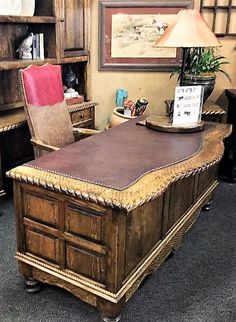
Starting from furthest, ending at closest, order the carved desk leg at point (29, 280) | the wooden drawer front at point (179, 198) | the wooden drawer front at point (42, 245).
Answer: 1. the wooden drawer front at point (179, 198)
2. the carved desk leg at point (29, 280)
3. the wooden drawer front at point (42, 245)

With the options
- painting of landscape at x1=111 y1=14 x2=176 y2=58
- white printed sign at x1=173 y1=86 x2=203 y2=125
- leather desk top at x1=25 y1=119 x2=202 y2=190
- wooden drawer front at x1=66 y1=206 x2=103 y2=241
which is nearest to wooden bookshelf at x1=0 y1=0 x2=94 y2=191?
painting of landscape at x1=111 y1=14 x2=176 y2=58

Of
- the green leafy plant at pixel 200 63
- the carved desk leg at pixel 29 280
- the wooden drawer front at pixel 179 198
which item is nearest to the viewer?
the carved desk leg at pixel 29 280

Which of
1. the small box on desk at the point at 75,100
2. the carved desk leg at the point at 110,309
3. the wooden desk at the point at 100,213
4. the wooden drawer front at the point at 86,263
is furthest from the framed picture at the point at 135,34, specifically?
the carved desk leg at the point at 110,309

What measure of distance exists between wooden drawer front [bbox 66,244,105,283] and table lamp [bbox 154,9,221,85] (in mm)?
1349

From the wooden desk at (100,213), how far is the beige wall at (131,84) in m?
1.70

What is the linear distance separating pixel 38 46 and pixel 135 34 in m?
0.94

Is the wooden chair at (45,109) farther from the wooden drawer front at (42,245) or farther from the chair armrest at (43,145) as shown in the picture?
the wooden drawer front at (42,245)

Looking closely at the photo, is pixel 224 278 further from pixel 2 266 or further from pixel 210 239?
pixel 2 266

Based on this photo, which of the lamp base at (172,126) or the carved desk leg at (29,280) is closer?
the carved desk leg at (29,280)

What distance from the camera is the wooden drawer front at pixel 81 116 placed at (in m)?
3.54

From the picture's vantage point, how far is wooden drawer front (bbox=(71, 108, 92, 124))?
354 cm

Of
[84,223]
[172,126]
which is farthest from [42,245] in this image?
[172,126]

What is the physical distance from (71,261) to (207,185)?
1.42m

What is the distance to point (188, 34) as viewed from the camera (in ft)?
7.61
